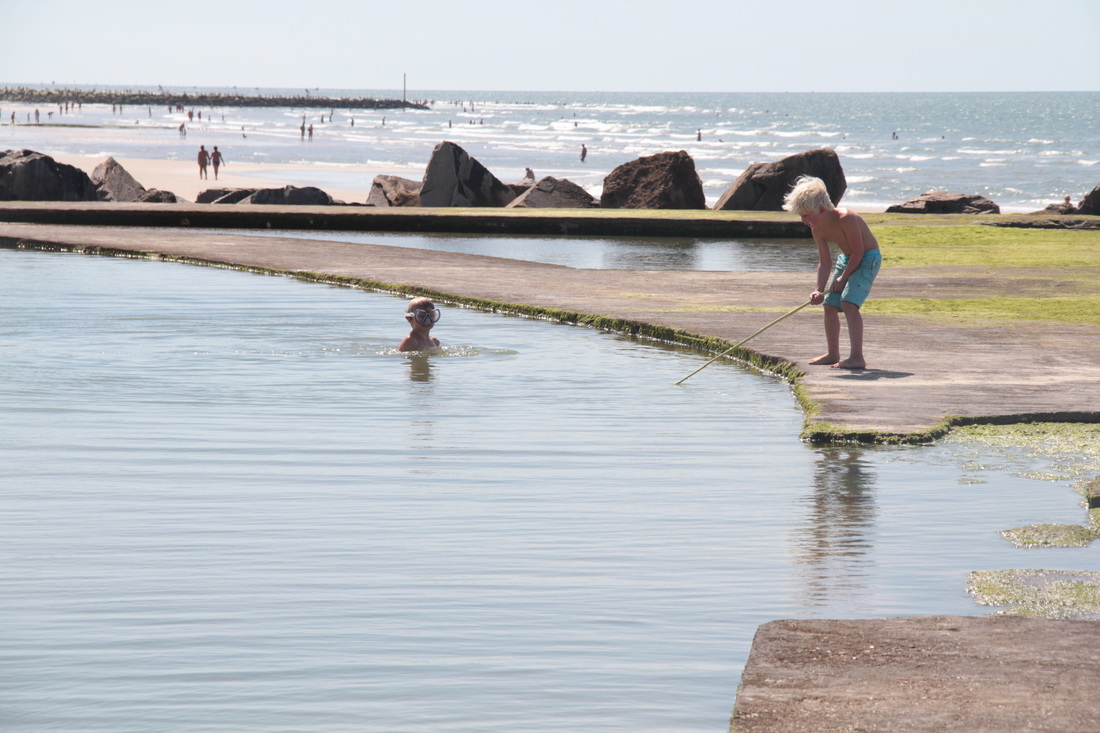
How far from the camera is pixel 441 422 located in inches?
320

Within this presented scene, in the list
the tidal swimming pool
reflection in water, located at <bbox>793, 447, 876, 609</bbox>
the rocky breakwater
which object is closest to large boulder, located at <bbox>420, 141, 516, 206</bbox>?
the rocky breakwater

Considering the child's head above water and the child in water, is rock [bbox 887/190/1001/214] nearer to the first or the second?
the child in water

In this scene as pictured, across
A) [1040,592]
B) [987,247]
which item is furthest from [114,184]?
[1040,592]

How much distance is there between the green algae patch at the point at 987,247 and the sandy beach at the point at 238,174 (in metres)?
21.4

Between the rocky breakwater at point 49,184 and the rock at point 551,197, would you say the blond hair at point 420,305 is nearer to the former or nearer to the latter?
the rock at point 551,197

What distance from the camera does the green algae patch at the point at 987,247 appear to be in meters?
18.0

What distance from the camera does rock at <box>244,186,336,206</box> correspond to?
1136 inches

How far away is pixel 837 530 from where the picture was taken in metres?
5.71

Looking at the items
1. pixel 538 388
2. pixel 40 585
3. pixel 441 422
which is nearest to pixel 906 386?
pixel 538 388

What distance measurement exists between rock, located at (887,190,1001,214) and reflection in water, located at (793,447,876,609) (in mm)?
24635

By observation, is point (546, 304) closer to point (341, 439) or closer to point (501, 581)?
point (341, 439)

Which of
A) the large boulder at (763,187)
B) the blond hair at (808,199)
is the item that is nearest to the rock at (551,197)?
the large boulder at (763,187)

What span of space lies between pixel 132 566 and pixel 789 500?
3.11 meters

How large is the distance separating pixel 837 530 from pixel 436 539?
1.82 m
